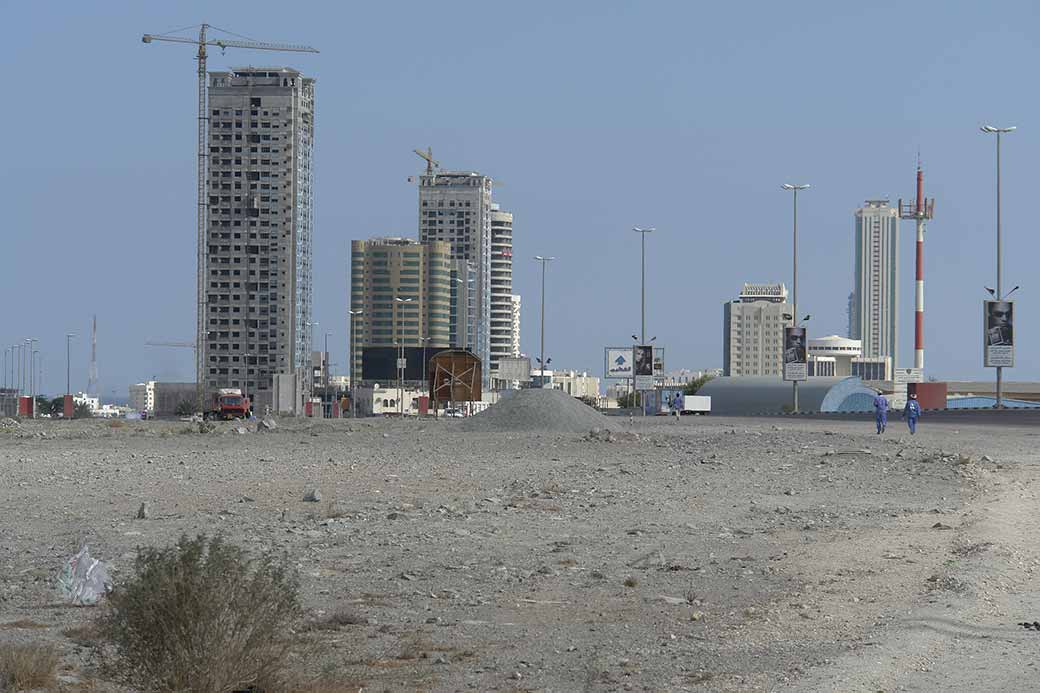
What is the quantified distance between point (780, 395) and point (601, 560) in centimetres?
8750

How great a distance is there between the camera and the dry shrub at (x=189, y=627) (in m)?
7.67

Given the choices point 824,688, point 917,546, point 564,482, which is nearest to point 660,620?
point 824,688

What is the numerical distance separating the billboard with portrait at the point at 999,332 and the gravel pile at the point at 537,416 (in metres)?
20.7

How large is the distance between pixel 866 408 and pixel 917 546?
81748mm

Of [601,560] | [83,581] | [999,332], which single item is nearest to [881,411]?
[999,332]

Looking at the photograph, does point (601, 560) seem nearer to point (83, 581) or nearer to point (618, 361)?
point (83, 581)

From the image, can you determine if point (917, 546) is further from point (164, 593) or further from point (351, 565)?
point (164, 593)

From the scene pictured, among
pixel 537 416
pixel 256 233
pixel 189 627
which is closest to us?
pixel 189 627

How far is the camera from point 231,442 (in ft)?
136

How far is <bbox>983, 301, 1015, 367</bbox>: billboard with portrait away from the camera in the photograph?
2525 inches

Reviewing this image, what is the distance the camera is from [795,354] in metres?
75.2

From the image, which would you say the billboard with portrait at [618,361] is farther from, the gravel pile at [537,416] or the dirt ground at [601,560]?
the dirt ground at [601,560]

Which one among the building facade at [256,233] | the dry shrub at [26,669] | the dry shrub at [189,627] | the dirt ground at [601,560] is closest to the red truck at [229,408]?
the dirt ground at [601,560]

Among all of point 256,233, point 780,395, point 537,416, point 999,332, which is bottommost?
point 780,395
